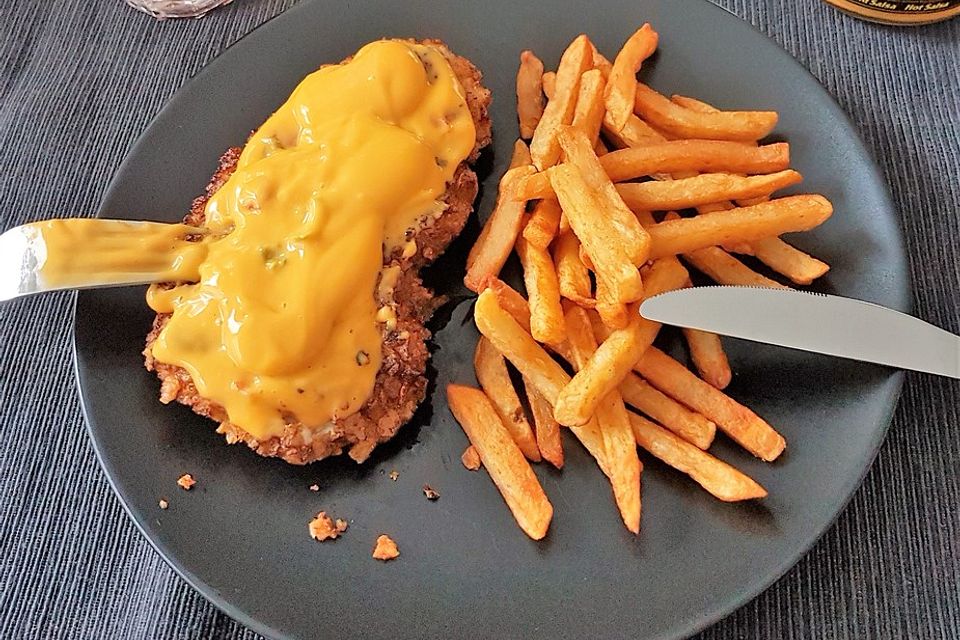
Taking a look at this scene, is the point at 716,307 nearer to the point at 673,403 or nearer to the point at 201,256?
the point at 673,403

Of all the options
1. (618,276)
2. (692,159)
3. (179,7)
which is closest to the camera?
(618,276)

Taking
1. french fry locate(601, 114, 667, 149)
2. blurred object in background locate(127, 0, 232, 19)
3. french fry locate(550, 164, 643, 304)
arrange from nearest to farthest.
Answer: french fry locate(550, 164, 643, 304) < french fry locate(601, 114, 667, 149) < blurred object in background locate(127, 0, 232, 19)

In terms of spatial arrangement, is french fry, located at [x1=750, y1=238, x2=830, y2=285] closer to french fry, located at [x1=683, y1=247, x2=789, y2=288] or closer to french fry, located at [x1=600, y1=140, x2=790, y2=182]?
french fry, located at [x1=683, y1=247, x2=789, y2=288]

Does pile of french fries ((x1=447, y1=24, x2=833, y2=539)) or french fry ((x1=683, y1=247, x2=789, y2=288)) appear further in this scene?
french fry ((x1=683, y1=247, x2=789, y2=288))

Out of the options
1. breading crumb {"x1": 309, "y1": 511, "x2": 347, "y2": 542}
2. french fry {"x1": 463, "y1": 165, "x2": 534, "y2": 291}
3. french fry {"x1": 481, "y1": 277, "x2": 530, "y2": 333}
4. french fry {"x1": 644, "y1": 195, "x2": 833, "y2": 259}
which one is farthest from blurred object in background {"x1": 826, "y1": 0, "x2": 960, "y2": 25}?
breading crumb {"x1": 309, "y1": 511, "x2": 347, "y2": 542}

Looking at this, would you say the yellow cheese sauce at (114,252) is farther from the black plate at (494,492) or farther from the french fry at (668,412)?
the french fry at (668,412)

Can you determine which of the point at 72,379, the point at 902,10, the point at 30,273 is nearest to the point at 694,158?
the point at 902,10

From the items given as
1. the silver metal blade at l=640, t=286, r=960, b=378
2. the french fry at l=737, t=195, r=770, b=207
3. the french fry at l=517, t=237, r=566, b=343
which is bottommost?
the french fry at l=517, t=237, r=566, b=343

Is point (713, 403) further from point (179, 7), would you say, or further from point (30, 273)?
point (179, 7)
